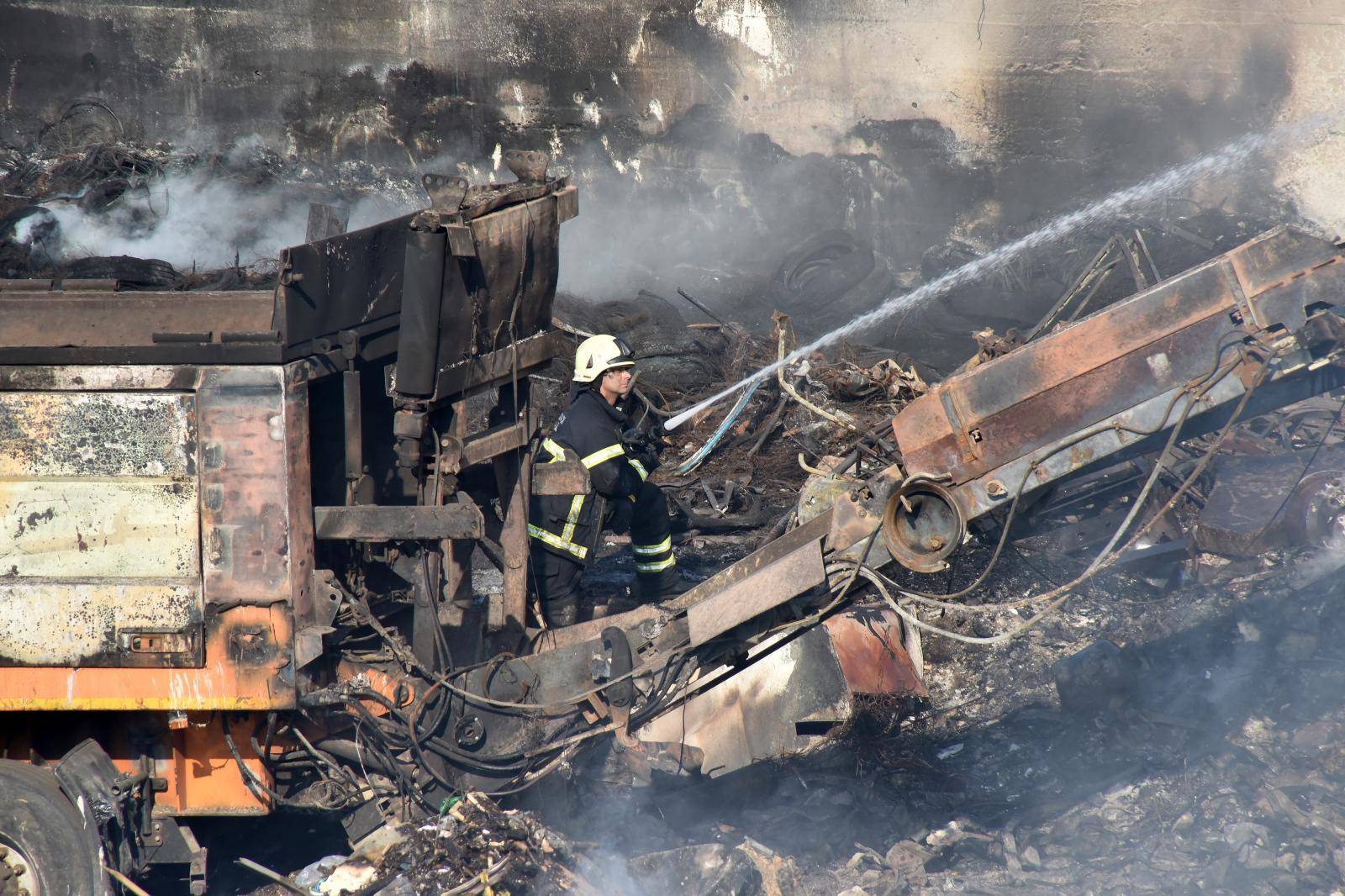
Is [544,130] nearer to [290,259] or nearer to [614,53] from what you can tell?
[614,53]

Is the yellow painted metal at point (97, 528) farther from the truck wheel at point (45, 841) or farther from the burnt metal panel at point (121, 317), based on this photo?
the truck wheel at point (45, 841)

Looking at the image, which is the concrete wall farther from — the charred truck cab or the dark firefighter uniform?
the charred truck cab

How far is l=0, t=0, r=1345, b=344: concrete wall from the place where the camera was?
491 inches

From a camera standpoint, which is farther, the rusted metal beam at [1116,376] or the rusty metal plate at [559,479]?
the rusty metal plate at [559,479]

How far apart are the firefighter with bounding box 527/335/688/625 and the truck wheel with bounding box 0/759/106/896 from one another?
81.9 inches

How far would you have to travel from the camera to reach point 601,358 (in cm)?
532

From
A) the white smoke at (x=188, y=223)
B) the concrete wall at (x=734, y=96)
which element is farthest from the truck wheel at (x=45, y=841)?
the concrete wall at (x=734, y=96)

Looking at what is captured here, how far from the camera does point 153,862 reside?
13.8 ft

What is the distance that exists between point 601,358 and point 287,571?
6.50 ft

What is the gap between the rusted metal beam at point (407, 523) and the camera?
4.11 m

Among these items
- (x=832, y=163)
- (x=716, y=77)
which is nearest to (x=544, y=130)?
(x=716, y=77)

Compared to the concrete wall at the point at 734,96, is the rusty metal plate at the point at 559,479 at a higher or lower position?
lower

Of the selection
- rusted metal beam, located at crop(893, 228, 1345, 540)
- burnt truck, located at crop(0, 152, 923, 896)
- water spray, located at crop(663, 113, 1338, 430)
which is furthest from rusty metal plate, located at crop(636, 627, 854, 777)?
water spray, located at crop(663, 113, 1338, 430)

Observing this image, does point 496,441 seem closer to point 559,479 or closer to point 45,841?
point 559,479
